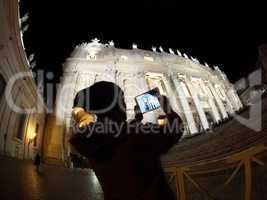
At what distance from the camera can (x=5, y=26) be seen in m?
11.4

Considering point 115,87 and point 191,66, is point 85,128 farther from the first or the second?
point 191,66

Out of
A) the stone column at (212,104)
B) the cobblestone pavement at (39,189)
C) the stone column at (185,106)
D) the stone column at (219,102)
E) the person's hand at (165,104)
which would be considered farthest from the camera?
the stone column at (219,102)

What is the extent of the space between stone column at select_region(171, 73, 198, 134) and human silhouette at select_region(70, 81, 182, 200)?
25.4 meters

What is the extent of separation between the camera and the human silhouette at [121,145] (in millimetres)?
2006

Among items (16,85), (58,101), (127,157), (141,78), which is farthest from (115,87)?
(141,78)

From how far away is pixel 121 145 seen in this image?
2.06 metres

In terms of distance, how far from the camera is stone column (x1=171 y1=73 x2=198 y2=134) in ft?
87.4

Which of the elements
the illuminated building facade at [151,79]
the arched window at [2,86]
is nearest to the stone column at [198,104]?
the illuminated building facade at [151,79]

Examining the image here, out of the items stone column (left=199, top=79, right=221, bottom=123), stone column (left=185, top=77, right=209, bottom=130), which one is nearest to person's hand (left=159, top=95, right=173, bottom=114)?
stone column (left=185, top=77, right=209, bottom=130)

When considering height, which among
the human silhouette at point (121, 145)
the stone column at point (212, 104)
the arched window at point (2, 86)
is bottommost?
the human silhouette at point (121, 145)

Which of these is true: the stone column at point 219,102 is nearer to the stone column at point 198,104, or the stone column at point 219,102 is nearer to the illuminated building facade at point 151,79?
the illuminated building facade at point 151,79

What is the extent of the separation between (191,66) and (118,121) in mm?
34612

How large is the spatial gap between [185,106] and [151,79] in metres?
6.43

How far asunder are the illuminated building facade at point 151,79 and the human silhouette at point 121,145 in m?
22.2
